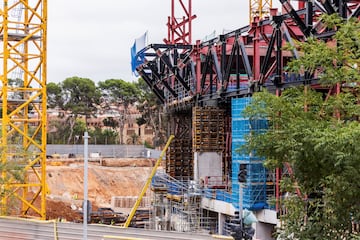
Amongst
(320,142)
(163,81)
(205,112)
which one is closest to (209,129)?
(205,112)

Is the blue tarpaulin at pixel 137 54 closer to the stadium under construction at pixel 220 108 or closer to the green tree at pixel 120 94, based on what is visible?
the stadium under construction at pixel 220 108

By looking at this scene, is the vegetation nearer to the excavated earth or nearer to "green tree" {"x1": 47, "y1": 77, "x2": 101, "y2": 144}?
"green tree" {"x1": 47, "y1": 77, "x2": 101, "y2": 144}

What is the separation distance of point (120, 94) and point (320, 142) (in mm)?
110534

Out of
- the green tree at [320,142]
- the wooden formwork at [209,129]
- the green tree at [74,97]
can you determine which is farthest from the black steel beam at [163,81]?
→ the green tree at [74,97]

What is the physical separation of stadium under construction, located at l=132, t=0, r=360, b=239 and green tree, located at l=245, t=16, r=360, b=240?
11.2m

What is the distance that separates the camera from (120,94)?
12169 cm

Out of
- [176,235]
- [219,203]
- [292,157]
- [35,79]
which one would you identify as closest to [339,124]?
[292,157]

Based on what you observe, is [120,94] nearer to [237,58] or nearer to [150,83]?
[150,83]

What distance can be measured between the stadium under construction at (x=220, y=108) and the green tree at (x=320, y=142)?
1124 centimetres

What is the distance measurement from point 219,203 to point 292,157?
1016 inches

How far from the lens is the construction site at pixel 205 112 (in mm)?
32256

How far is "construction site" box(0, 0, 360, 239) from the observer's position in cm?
3226

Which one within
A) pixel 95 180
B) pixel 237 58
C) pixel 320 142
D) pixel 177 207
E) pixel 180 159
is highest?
pixel 237 58

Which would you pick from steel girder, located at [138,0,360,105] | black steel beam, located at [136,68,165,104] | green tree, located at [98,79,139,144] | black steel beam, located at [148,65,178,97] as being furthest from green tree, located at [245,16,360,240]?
green tree, located at [98,79,139,144]
